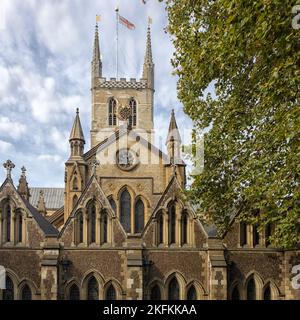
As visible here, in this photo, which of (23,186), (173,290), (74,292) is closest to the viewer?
(74,292)

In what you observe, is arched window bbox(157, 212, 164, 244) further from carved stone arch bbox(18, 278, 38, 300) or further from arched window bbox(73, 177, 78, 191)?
arched window bbox(73, 177, 78, 191)

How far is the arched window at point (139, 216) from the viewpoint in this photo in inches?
1335

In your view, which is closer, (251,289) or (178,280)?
(178,280)

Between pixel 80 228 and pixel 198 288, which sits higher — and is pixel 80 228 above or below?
above

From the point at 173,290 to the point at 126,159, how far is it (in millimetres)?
12808

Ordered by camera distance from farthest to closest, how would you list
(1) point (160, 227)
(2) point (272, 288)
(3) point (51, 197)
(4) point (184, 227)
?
(3) point (51, 197) < (4) point (184, 227) < (1) point (160, 227) < (2) point (272, 288)

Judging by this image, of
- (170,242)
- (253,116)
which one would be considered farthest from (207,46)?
(170,242)

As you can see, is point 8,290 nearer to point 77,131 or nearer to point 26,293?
point 26,293

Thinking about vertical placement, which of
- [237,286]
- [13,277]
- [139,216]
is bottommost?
[237,286]

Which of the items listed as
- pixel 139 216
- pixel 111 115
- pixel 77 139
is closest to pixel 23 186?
pixel 77 139

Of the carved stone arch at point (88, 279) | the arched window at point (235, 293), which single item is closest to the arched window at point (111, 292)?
the carved stone arch at point (88, 279)

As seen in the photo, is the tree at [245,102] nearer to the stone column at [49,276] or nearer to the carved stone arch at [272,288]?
the carved stone arch at [272,288]

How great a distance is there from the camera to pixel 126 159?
3550cm

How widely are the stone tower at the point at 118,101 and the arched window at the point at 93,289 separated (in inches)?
1136
